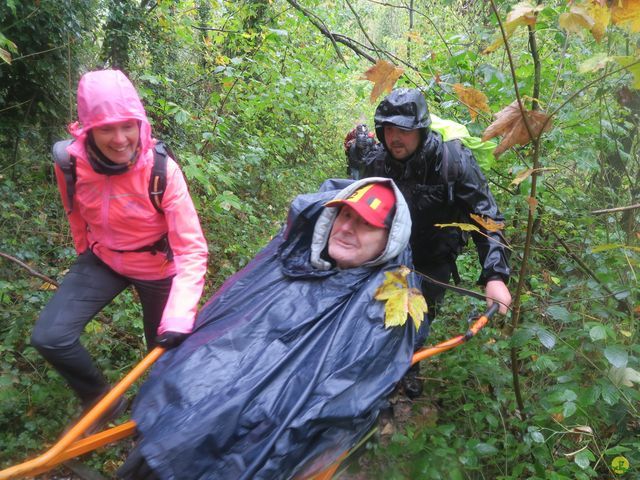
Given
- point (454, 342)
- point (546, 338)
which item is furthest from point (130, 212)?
point (546, 338)

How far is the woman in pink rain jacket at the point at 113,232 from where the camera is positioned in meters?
2.02

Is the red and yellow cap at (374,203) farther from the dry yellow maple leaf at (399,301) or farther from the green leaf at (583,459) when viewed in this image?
the green leaf at (583,459)

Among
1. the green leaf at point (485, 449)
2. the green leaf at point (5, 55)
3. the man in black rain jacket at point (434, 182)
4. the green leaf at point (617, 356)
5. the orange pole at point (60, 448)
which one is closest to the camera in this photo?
the orange pole at point (60, 448)

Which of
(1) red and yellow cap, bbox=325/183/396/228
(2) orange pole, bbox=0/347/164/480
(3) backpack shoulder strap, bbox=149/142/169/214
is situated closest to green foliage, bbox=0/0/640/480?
(1) red and yellow cap, bbox=325/183/396/228

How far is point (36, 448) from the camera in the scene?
2.59 meters

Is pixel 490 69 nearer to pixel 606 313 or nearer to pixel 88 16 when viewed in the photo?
pixel 606 313

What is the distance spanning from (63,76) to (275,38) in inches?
96.3

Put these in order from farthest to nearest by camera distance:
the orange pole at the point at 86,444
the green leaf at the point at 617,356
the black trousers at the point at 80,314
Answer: the black trousers at the point at 80,314 < the green leaf at the point at 617,356 < the orange pole at the point at 86,444

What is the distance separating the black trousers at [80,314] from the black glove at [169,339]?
0.56 m

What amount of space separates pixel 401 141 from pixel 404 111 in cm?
19

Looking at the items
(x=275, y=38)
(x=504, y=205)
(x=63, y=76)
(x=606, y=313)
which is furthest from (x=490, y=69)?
(x=63, y=76)

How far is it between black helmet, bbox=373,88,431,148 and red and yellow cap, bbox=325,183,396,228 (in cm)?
44

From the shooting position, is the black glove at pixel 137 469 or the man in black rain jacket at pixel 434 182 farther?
the man in black rain jacket at pixel 434 182

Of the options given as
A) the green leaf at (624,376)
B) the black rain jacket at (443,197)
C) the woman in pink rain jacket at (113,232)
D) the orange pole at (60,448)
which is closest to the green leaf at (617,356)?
the green leaf at (624,376)
